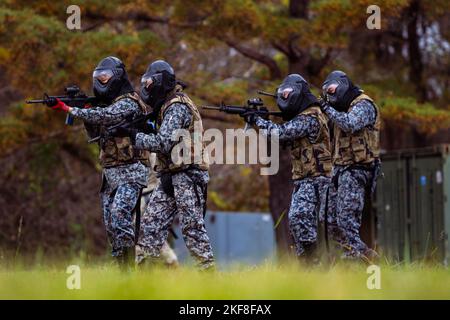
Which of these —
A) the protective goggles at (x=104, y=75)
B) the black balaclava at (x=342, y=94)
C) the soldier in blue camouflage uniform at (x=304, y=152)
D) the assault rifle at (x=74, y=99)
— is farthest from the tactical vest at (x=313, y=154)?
the assault rifle at (x=74, y=99)

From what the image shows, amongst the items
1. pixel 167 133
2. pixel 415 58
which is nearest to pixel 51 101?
pixel 167 133

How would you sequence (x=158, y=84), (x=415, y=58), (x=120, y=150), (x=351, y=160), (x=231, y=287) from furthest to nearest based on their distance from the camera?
(x=415, y=58) → (x=351, y=160) → (x=120, y=150) → (x=158, y=84) → (x=231, y=287)

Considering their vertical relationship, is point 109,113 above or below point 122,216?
above

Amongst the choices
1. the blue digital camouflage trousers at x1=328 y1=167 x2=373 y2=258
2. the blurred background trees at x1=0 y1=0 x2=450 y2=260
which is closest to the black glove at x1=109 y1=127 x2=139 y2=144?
the blue digital camouflage trousers at x1=328 y1=167 x2=373 y2=258

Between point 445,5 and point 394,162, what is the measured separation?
2.82m

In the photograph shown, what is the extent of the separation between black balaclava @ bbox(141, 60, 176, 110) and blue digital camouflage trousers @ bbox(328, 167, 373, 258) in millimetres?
1996

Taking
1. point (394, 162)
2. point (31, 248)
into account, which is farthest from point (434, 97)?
point (31, 248)

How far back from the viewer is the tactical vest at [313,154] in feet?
31.3

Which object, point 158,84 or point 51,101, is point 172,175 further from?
point 51,101

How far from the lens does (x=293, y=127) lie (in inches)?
370

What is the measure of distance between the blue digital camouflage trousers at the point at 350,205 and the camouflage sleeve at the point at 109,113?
2.12 metres

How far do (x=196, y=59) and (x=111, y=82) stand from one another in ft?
39.7

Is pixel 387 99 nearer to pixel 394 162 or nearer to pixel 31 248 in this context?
pixel 394 162

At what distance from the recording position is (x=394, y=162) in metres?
17.8
